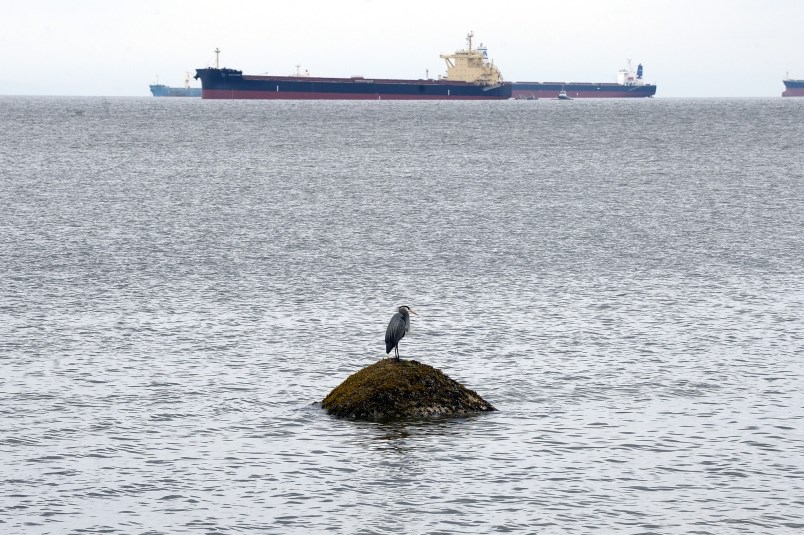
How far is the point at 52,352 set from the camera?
100 feet

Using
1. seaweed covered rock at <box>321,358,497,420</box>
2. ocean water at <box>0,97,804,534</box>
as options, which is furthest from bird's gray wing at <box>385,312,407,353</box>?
ocean water at <box>0,97,804,534</box>

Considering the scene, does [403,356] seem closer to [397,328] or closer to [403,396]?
[397,328]

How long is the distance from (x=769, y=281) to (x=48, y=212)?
40202 millimetres

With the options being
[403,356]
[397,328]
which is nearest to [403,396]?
[397,328]

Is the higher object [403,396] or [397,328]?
[397,328]

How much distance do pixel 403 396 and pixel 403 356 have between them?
5812 mm

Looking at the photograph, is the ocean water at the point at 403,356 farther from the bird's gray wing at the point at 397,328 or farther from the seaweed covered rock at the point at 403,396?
the bird's gray wing at the point at 397,328

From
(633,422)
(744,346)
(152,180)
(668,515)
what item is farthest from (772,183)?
(668,515)

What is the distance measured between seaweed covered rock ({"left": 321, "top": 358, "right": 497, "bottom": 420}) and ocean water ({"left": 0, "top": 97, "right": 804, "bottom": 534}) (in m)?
0.42

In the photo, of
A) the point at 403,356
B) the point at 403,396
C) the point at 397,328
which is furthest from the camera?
the point at 403,356

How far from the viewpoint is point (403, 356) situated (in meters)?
30.4

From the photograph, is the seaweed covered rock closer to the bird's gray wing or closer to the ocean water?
the ocean water

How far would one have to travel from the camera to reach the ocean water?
2009 cm

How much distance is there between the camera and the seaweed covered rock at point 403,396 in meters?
24.6
